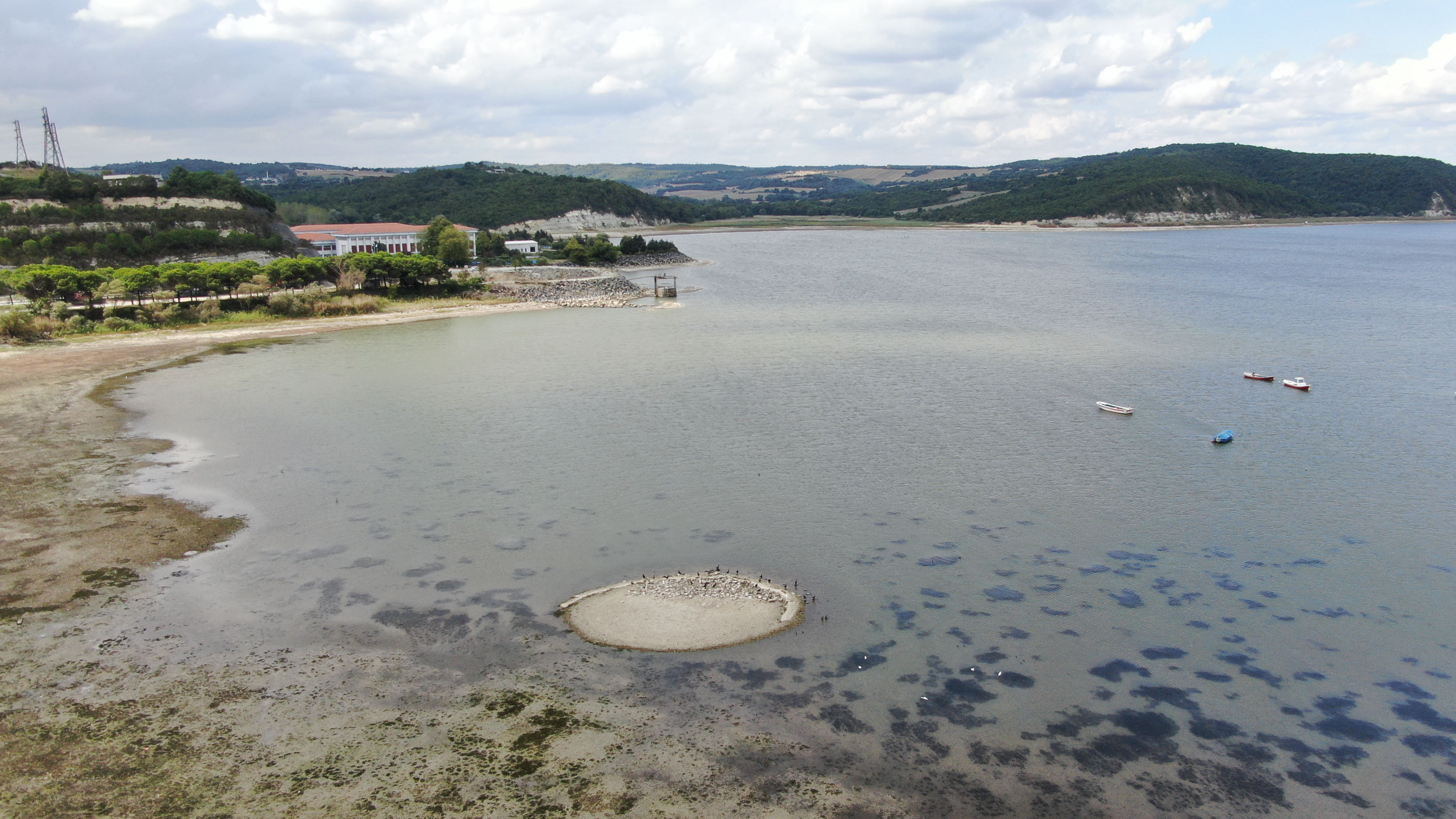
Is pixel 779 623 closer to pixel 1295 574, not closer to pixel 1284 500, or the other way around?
pixel 1295 574

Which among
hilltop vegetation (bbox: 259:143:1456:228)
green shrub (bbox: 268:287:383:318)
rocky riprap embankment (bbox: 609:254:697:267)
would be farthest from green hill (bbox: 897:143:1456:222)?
green shrub (bbox: 268:287:383:318)

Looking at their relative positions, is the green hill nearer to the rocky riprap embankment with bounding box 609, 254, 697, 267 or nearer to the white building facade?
the rocky riprap embankment with bounding box 609, 254, 697, 267

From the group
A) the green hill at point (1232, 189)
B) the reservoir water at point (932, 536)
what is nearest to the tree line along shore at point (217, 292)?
the reservoir water at point (932, 536)

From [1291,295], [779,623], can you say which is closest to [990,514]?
[779,623]

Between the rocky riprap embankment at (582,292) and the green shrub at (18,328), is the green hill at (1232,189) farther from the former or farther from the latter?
the green shrub at (18,328)

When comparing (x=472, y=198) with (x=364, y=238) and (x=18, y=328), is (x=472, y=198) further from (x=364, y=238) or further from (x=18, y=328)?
(x=18, y=328)

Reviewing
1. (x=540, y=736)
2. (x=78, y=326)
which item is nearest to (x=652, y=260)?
(x=78, y=326)
